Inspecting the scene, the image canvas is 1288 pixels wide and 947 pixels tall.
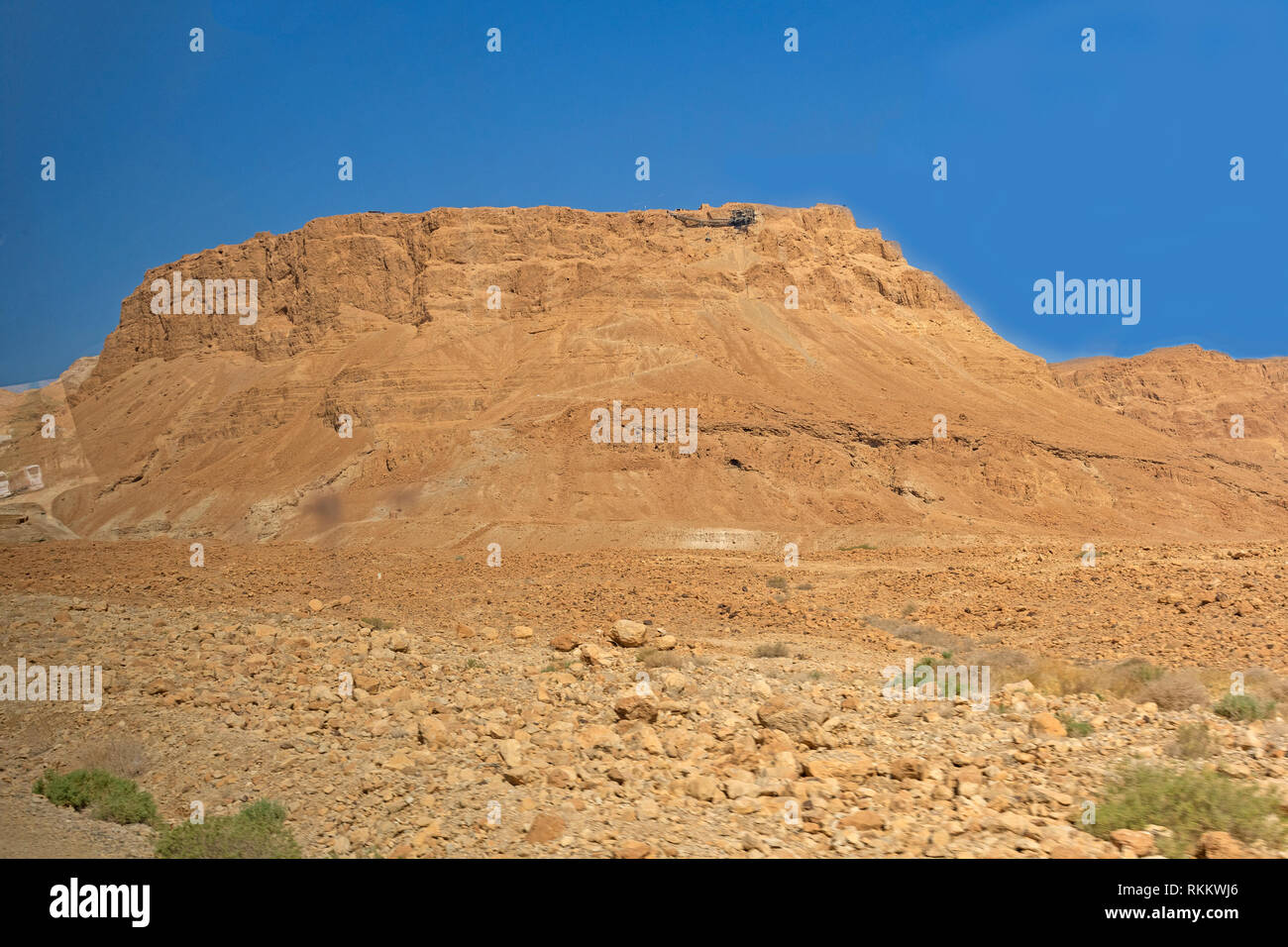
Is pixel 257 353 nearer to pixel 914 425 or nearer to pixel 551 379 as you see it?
pixel 551 379

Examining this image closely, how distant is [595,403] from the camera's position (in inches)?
1912

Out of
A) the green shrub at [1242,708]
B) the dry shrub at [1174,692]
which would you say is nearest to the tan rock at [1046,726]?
the dry shrub at [1174,692]

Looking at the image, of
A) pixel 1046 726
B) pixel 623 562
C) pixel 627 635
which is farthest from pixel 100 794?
pixel 623 562

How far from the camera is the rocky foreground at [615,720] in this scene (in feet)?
22.7

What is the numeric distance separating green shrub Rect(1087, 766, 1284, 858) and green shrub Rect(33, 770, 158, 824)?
23.6ft

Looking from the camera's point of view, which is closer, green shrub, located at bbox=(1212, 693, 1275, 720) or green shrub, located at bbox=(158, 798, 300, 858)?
green shrub, located at bbox=(158, 798, 300, 858)

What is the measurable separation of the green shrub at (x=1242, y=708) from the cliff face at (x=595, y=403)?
25727 mm

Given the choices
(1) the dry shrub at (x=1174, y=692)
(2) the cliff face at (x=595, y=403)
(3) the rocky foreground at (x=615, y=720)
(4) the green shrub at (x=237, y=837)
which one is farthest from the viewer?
(2) the cliff face at (x=595, y=403)

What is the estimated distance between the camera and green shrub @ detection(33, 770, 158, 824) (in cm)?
696

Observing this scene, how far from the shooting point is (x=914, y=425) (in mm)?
49719

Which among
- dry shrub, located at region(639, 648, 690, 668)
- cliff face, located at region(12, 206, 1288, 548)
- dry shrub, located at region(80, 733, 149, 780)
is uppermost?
cliff face, located at region(12, 206, 1288, 548)

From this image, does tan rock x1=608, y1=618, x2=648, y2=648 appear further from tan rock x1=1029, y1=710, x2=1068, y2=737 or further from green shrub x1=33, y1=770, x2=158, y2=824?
green shrub x1=33, y1=770, x2=158, y2=824

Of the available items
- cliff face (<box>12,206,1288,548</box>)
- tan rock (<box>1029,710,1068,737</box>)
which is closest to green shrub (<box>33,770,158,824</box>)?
tan rock (<box>1029,710,1068,737</box>)

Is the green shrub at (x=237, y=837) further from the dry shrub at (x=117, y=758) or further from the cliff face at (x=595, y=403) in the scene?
the cliff face at (x=595, y=403)
